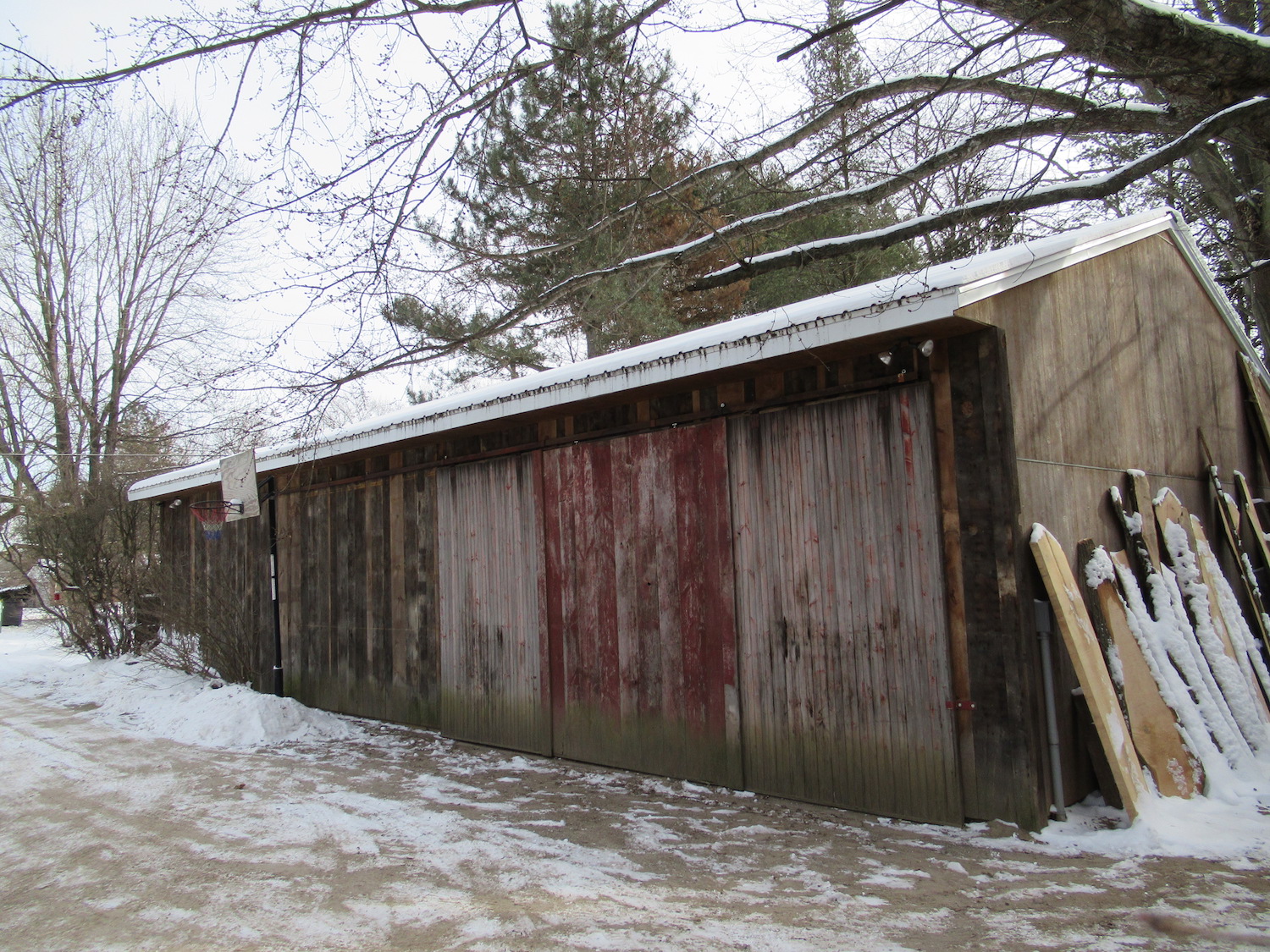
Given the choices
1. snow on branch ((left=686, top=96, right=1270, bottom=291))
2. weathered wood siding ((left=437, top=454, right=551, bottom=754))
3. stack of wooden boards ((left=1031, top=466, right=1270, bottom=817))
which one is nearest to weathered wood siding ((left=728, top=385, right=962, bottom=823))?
stack of wooden boards ((left=1031, top=466, right=1270, bottom=817))

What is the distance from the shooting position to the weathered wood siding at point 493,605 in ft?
21.7

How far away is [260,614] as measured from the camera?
966 centimetres

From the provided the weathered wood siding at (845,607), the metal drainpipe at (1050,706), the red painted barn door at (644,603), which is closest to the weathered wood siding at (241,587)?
the red painted barn door at (644,603)

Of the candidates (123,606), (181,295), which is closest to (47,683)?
(123,606)

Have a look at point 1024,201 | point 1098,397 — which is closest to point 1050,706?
point 1098,397

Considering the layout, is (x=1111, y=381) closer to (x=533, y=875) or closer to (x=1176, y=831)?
(x=1176, y=831)

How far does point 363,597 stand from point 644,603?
145 inches

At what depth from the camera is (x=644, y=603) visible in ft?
19.1

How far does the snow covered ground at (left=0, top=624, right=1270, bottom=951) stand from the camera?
3.23m

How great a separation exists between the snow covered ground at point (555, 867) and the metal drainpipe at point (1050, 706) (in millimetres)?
141

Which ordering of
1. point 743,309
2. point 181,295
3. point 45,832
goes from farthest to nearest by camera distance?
point 181,295, point 743,309, point 45,832

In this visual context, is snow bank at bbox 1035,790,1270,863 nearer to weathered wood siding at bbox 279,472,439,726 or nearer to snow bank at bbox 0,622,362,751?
weathered wood siding at bbox 279,472,439,726

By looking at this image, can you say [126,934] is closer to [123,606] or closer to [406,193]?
[406,193]

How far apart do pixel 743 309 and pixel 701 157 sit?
9.18 metres
